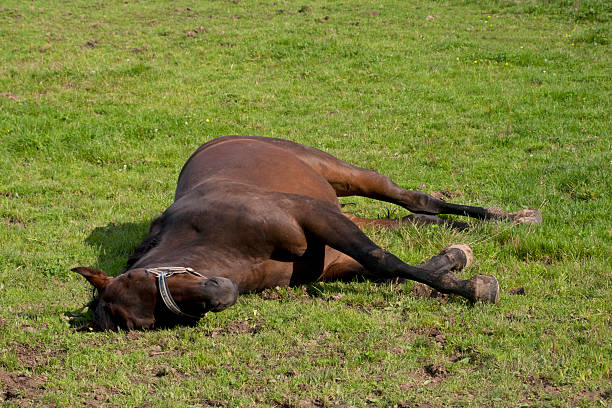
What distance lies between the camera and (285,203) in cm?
507

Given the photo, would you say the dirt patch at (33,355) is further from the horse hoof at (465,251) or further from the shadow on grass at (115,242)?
the horse hoof at (465,251)

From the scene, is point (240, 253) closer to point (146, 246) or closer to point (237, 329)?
point (237, 329)

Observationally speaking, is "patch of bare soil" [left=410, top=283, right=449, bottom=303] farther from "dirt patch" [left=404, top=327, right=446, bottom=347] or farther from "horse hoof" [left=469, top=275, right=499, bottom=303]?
"dirt patch" [left=404, top=327, right=446, bottom=347]

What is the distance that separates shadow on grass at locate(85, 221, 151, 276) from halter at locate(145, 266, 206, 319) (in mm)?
1921

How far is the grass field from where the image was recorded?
409 centimetres

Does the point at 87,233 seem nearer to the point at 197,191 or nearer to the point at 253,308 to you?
the point at 197,191

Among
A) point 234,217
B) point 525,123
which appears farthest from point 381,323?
point 525,123

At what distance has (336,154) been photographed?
1002cm

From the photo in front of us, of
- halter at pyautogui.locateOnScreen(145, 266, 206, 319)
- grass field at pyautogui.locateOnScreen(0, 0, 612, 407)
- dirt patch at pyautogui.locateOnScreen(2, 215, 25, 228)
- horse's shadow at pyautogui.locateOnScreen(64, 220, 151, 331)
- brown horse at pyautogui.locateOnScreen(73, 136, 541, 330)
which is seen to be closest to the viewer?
grass field at pyautogui.locateOnScreen(0, 0, 612, 407)

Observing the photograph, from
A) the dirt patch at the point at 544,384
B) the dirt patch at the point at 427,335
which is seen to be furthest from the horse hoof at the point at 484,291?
the dirt patch at the point at 544,384

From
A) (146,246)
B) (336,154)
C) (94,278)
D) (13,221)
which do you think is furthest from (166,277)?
(336,154)

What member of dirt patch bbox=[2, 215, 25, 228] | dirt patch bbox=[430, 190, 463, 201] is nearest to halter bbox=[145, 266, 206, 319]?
dirt patch bbox=[2, 215, 25, 228]

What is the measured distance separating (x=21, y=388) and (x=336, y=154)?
6.69 m

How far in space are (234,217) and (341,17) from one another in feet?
45.3
